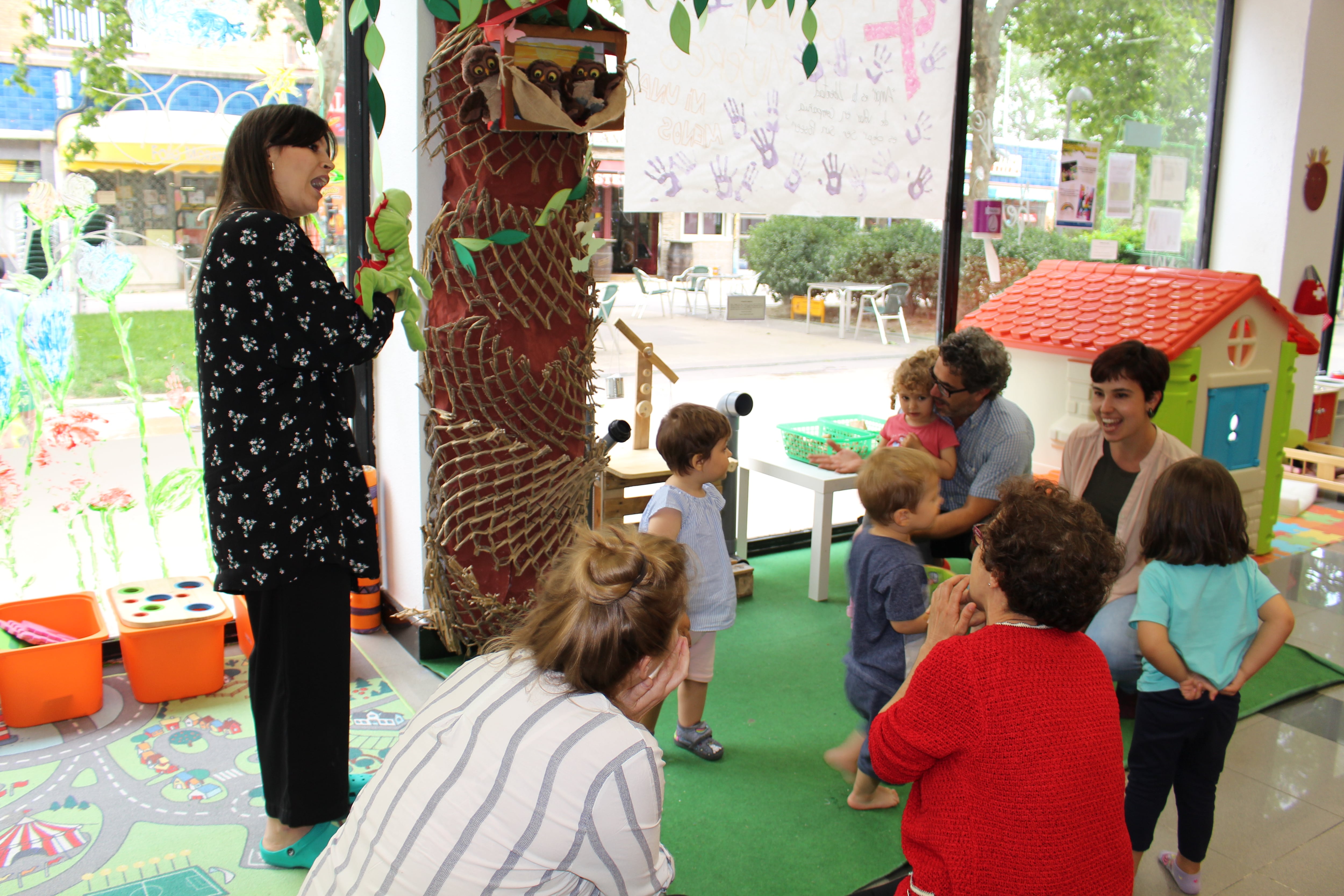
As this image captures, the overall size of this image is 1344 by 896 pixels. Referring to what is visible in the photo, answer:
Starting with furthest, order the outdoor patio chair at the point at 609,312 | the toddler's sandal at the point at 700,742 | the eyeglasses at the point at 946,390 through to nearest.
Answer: the outdoor patio chair at the point at 609,312
the eyeglasses at the point at 946,390
the toddler's sandal at the point at 700,742

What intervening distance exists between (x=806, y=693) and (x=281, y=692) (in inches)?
61.2

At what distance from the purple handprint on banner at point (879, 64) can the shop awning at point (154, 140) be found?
2249mm

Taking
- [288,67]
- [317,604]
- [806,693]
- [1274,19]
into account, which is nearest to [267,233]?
[317,604]

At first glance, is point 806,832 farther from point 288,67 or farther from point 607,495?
point 288,67

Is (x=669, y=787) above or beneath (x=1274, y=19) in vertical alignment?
beneath

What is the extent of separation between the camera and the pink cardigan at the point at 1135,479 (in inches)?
104

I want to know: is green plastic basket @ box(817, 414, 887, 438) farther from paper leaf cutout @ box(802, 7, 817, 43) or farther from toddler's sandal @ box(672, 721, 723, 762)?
paper leaf cutout @ box(802, 7, 817, 43)

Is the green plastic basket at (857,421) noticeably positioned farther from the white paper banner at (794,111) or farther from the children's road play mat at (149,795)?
the children's road play mat at (149,795)

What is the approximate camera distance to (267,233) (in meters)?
1.79

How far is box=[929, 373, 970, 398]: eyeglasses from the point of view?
2986 mm

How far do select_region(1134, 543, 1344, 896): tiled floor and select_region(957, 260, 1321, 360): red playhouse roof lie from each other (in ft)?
3.98

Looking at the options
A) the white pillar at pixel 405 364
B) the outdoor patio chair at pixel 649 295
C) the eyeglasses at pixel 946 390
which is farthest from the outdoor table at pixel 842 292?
the white pillar at pixel 405 364

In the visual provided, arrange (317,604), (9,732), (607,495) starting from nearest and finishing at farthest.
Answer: (317,604), (9,732), (607,495)

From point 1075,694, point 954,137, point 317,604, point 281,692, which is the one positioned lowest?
point 281,692
